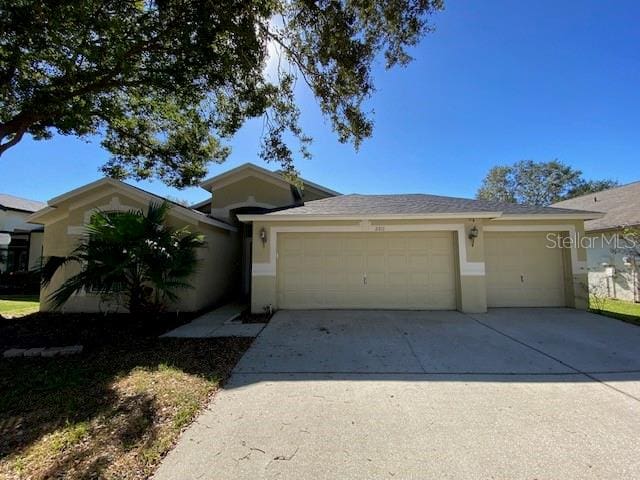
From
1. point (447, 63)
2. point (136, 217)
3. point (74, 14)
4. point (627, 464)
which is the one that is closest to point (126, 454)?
point (627, 464)

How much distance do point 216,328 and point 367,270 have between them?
15.1 ft

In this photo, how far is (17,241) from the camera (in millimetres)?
18500

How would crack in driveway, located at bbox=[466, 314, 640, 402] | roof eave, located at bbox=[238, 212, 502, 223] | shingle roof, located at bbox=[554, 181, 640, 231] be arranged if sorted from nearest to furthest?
crack in driveway, located at bbox=[466, 314, 640, 402]
roof eave, located at bbox=[238, 212, 502, 223]
shingle roof, located at bbox=[554, 181, 640, 231]

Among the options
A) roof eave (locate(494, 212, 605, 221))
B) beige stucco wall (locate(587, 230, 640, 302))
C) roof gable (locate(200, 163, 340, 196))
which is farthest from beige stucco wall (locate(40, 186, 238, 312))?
beige stucco wall (locate(587, 230, 640, 302))

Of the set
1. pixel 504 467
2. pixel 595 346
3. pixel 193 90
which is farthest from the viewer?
pixel 193 90

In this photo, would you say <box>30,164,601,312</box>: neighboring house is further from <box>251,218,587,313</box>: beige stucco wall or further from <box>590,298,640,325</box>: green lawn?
<box>590,298,640,325</box>: green lawn

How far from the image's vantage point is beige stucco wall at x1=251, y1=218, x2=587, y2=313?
877 cm

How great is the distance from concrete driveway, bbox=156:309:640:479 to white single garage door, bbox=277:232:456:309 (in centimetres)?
291

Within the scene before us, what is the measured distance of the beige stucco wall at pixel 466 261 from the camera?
8.77 meters

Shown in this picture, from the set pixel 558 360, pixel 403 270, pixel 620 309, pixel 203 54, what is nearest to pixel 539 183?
pixel 620 309

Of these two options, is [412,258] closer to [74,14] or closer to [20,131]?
[74,14]

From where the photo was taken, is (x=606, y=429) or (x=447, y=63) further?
(x=447, y=63)

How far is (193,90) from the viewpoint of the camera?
26.1 feet

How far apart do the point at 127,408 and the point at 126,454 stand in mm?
1001
